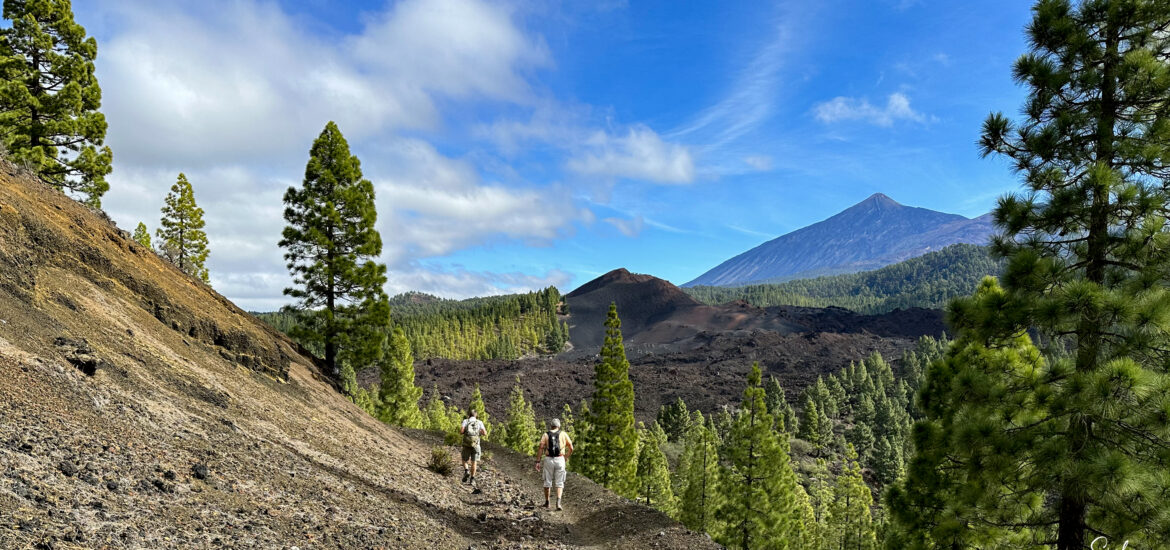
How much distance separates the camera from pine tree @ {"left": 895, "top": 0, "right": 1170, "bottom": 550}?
602cm

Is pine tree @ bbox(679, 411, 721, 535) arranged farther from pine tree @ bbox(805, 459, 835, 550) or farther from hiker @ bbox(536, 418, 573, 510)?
hiker @ bbox(536, 418, 573, 510)

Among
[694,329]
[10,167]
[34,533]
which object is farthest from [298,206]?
[694,329]

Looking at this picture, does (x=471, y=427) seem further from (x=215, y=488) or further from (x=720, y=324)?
(x=720, y=324)

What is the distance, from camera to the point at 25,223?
11.5 meters

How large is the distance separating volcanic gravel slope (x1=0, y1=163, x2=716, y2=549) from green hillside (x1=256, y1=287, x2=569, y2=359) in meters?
116

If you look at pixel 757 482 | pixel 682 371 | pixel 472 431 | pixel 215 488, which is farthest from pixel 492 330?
pixel 215 488

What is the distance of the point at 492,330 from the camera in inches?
5945

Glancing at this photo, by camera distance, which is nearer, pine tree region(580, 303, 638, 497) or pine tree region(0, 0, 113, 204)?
pine tree region(0, 0, 113, 204)

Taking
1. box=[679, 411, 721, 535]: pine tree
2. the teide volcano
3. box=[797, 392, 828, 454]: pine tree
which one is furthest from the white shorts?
the teide volcano

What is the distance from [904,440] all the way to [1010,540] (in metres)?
73.7

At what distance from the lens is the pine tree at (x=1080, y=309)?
237 inches

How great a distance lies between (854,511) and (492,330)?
408 feet

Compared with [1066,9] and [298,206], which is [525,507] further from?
[298,206]

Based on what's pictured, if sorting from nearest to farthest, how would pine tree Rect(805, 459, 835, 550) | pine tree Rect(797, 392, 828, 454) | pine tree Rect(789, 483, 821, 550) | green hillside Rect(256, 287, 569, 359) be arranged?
pine tree Rect(789, 483, 821, 550) < pine tree Rect(805, 459, 835, 550) < pine tree Rect(797, 392, 828, 454) < green hillside Rect(256, 287, 569, 359)
